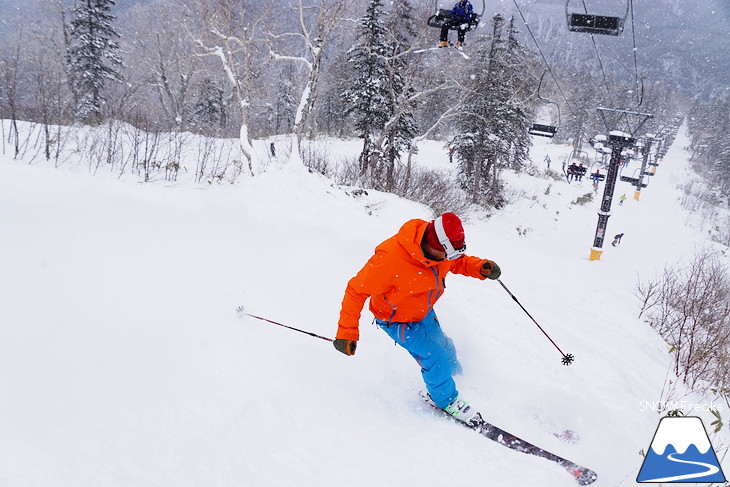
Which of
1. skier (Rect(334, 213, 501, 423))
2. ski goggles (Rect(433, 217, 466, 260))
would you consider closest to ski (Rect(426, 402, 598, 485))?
skier (Rect(334, 213, 501, 423))

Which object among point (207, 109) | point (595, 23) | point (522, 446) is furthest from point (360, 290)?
point (207, 109)

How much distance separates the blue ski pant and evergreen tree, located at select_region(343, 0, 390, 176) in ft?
50.0

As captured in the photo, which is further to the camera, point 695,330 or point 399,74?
point 399,74

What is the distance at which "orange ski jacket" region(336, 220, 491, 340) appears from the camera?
9.49 feet

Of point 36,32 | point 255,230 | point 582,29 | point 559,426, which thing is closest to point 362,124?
point 582,29

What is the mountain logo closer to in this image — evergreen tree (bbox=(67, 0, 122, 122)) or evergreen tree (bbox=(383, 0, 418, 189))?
evergreen tree (bbox=(383, 0, 418, 189))

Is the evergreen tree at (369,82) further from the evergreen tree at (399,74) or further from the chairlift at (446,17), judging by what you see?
the chairlift at (446,17)

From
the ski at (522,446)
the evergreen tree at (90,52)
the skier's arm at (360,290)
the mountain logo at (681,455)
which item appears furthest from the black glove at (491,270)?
the evergreen tree at (90,52)

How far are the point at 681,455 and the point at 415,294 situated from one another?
5.71 ft

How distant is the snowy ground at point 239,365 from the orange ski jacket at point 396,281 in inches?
33.1

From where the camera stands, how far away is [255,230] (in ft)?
19.9

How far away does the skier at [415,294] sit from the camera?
9.41 feet

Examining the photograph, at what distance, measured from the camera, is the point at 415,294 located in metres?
3.02

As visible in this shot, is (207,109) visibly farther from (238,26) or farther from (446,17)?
(446,17)
